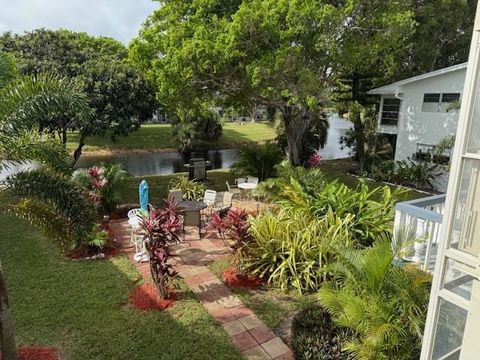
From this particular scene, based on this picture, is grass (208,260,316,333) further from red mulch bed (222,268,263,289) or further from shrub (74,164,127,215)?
shrub (74,164,127,215)

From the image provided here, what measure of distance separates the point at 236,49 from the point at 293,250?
313 inches

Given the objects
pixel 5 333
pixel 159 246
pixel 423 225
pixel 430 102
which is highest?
pixel 430 102

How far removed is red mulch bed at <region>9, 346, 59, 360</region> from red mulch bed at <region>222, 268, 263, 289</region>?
305 cm

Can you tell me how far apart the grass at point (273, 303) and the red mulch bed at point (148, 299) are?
124 cm

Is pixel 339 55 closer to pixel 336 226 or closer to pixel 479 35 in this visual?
pixel 336 226

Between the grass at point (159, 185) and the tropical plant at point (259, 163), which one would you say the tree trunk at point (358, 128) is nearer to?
the tropical plant at point (259, 163)

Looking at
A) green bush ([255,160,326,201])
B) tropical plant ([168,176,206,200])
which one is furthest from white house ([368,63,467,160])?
tropical plant ([168,176,206,200])

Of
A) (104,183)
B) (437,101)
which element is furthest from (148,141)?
(437,101)

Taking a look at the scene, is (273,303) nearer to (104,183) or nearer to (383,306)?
(383,306)

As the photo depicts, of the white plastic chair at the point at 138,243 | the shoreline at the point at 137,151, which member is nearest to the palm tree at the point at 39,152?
the white plastic chair at the point at 138,243

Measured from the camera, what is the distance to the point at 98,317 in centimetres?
552

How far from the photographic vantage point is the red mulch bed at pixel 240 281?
6.62 metres

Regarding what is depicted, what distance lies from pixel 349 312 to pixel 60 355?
3.88 m

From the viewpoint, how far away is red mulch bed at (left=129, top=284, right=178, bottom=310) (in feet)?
19.2
